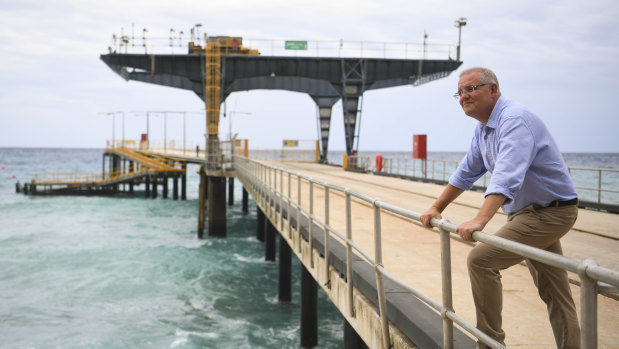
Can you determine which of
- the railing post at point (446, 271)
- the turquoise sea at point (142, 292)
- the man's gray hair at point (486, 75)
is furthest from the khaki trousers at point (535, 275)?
the turquoise sea at point (142, 292)

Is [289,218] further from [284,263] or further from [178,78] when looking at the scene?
[178,78]

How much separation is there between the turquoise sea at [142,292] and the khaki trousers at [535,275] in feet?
34.3

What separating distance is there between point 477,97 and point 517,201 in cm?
71

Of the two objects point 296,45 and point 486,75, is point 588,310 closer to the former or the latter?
point 486,75

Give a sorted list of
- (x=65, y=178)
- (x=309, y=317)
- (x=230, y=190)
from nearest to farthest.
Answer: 1. (x=309, y=317)
2. (x=230, y=190)
3. (x=65, y=178)

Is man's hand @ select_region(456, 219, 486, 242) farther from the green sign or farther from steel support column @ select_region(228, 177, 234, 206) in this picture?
steel support column @ select_region(228, 177, 234, 206)

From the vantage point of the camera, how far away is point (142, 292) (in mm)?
17891

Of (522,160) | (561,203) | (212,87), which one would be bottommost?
(561,203)

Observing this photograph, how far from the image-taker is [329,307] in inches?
643

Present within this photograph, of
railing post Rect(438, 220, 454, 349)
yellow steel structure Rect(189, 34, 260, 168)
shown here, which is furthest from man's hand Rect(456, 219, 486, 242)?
yellow steel structure Rect(189, 34, 260, 168)

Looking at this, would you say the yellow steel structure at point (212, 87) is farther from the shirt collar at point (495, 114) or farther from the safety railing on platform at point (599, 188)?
the shirt collar at point (495, 114)

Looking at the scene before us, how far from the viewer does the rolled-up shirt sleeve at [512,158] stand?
2.97 m

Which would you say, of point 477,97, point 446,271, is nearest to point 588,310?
point 446,271

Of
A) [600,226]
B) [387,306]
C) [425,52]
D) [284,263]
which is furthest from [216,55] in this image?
[387,306]
